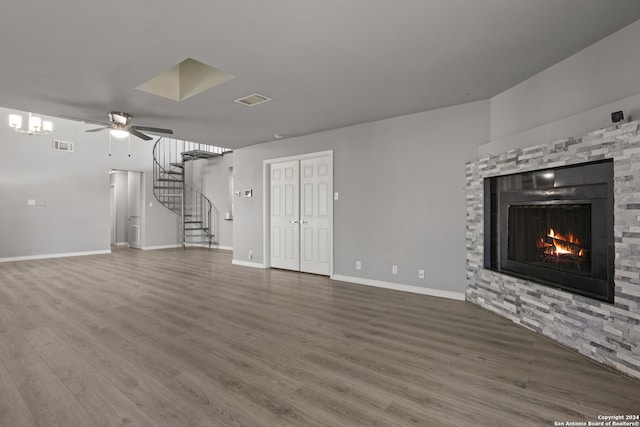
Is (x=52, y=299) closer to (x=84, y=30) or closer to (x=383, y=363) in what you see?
(x=84, y=30)

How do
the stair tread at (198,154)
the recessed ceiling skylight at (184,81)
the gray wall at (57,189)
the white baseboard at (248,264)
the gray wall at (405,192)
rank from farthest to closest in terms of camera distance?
the stair tread at (198,154) < the gray wall at (57,189) < the white baseboard at (248,264) < the gray wall at (405,192) < the recessed ceiling skylight at (184,81)

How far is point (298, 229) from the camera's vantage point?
6117 millimetres

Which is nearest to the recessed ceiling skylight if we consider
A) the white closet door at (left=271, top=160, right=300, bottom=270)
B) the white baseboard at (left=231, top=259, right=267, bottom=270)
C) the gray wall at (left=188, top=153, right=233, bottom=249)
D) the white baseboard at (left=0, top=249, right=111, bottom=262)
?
the white closet door at (left=271, top=160, right=300, bottom=270)

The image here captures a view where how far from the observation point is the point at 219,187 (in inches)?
396

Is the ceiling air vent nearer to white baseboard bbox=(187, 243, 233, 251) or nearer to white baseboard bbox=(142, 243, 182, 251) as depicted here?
white baseboard bbox=(187, 243, 233, 251)

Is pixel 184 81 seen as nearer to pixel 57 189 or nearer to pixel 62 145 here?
pixel 62 145

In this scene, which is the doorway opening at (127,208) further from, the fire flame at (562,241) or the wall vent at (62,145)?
the fire flame at (562,241)

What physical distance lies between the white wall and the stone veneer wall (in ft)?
0.55

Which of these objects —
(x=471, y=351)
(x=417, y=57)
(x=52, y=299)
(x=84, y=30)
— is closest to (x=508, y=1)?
(x=417, y=57)

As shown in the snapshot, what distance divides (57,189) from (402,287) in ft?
30.0

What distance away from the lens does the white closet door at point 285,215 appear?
6.15m

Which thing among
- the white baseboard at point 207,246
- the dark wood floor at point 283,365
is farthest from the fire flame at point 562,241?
the white baseboard at point 207,246

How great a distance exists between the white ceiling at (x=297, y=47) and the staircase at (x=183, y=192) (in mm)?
6098

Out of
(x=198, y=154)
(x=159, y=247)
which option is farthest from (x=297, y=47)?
(x=159, y=247)
